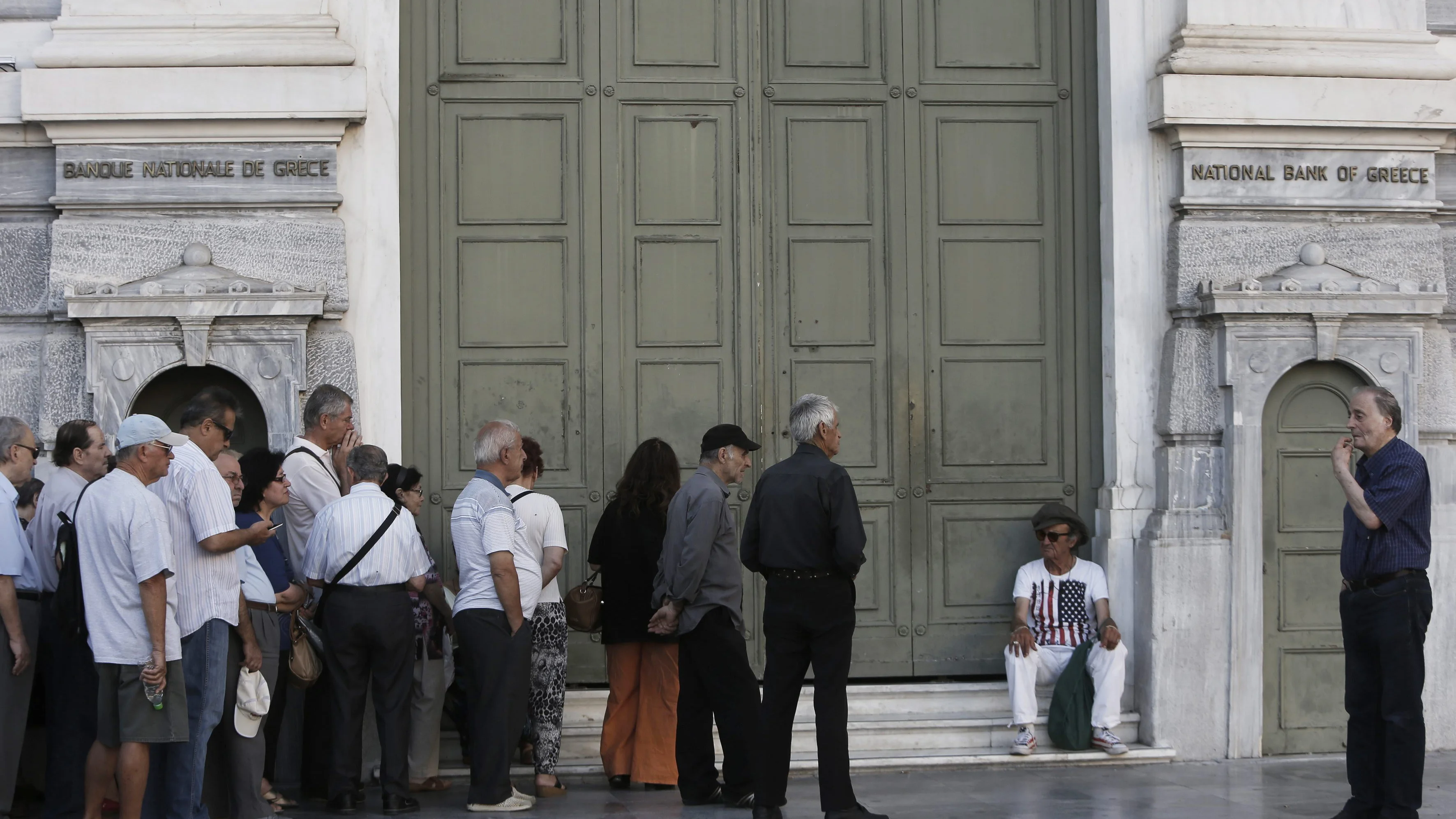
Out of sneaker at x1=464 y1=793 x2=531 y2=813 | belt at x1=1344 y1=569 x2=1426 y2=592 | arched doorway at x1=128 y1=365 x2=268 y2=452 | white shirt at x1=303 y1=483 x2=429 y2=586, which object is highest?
arched doorway at x1=128 y1=365 x2=268 y2=452

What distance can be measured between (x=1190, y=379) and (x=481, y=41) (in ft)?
14.9

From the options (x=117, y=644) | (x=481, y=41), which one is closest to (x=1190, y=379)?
(x=481, y=41)

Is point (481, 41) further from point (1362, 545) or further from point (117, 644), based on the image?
point (1362, 545)

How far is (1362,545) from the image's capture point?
745cm

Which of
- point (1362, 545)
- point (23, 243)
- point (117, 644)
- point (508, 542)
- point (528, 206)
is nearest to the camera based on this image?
point (117, 644)

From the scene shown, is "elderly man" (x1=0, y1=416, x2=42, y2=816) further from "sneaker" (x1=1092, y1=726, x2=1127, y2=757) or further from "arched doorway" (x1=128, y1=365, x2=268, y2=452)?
"sneaker" (x1=1092, y1=726, x2=1127, y2=757)

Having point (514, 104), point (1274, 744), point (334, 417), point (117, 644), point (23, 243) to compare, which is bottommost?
point (1274, 744)

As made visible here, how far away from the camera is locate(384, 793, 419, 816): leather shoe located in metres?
7.87

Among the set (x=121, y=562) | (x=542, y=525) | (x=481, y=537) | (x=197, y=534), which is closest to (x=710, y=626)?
(x=542, y=525)

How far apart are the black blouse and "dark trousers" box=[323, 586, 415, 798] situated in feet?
3.70

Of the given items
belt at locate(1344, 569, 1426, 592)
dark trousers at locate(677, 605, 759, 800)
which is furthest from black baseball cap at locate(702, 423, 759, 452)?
belt at locate(1344, 569, 1426, 592)

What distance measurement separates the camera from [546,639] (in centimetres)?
850

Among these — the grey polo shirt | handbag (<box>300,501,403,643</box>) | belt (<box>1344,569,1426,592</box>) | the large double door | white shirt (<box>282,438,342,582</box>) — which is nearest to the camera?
belt (<box>1344,569,1426,592</box>)

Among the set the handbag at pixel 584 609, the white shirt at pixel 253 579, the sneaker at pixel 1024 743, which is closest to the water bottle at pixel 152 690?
the white shirt at pixel 253 579
